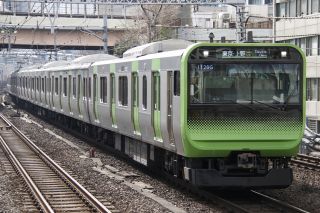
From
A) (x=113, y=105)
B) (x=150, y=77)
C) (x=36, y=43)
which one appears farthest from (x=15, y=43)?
(x=150, y=77)

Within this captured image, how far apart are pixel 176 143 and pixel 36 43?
47649 mm

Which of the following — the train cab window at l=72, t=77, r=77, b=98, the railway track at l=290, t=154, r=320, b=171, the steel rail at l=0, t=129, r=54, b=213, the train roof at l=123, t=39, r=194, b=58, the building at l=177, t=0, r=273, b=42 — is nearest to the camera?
the steel rail at l=0, t=129, r=54, b=213

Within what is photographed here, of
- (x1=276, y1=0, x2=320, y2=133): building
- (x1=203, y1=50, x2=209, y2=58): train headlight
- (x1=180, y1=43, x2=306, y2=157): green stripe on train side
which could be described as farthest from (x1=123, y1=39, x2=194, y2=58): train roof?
(x1=276, y1=0, x2=320, y2=133): building

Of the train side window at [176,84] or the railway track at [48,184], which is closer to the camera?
the train side window at [176,84]

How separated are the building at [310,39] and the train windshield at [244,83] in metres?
23.6

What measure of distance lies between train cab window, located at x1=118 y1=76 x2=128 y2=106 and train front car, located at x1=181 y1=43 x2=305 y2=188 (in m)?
5.03

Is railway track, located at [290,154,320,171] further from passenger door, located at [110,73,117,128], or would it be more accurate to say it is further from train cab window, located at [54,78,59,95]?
train cab window, located at [54,78,59,95]

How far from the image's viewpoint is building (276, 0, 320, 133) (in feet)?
123

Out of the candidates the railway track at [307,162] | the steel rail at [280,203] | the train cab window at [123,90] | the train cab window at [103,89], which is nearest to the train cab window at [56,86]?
the train cab window at [103,89]

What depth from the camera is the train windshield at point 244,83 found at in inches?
474

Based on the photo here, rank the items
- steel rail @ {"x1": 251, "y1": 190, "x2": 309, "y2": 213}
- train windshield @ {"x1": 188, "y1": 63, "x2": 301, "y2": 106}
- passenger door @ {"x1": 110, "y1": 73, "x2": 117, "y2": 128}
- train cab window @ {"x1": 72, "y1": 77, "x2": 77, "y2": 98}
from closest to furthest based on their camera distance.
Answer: steel rail @ {"x1": 251, "y1": 190, "x2": 309, "y2": 213}
train windshield @ {"x1": 188, "y1": 63, "x2": 301, "y2": 106}
passenger door @ {"x1": 110, "y1": 73, "x2": 117, "y2": 128}
train cab window @ {"x1": 72, "y1": 77, "x2": 77, "y2": 98}

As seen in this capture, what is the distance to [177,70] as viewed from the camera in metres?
12.4

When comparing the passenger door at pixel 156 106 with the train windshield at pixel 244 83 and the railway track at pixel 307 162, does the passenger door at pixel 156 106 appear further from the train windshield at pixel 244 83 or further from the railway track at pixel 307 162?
the railway track at pixel 307 162

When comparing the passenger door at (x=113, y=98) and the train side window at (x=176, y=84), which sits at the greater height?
the train side window at (x=176, y=84)
